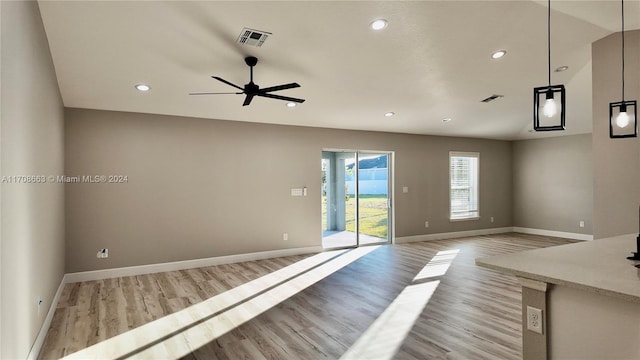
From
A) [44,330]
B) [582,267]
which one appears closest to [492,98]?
[582,267]

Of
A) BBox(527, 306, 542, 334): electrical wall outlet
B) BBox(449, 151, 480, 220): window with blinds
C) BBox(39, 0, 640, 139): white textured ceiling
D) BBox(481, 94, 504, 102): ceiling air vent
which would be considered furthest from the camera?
BBox(449, 151, 480, 220): window with blinds

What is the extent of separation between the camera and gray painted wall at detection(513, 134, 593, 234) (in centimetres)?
812

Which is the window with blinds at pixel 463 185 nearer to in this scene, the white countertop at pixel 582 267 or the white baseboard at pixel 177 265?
the white baseboard at pixel 177 265

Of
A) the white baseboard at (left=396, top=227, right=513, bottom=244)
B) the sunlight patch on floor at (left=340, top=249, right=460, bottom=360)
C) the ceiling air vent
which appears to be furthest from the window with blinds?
the sunlight patch on floor at (left=340, top=249, right=460, bottom=360)

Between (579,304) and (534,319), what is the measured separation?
227 millimetres

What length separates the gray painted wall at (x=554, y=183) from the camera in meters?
8.12

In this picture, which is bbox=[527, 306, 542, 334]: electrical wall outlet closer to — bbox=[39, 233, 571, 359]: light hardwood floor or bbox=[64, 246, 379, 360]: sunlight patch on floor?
bbox=[39, 233, 571, 359]: light hardwood floor

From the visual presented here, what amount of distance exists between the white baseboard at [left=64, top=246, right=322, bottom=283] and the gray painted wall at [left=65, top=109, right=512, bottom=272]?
0.27 ft

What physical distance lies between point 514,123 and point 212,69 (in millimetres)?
6657

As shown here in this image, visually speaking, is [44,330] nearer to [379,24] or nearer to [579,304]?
[579,304]

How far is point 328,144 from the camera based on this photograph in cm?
703

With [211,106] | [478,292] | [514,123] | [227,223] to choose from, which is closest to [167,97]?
[211,106]

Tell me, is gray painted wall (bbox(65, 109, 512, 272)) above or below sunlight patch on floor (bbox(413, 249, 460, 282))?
above

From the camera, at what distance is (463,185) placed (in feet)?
29.4
